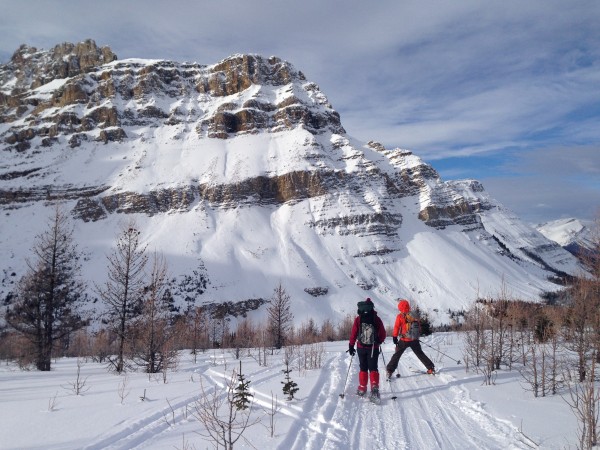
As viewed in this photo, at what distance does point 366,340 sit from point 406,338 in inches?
88.2

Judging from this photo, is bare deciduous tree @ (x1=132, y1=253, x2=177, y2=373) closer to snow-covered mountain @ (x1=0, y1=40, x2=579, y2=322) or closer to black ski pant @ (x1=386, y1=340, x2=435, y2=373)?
black ski pant @ (x1=386, y1=340, x2=435, y2=373)

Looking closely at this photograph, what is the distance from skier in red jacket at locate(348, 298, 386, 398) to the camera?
8115 millimetres

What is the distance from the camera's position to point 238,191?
10206 cm

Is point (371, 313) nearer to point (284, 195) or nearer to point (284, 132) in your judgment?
point (284, 195)

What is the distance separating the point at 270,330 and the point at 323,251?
56508mm

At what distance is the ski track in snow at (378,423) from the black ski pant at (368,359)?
2.04 feet

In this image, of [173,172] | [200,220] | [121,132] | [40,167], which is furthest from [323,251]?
[40,167]

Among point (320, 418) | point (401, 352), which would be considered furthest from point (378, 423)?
point (401, 352)

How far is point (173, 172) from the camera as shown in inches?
4168

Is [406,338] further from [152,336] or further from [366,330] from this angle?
[152,336]

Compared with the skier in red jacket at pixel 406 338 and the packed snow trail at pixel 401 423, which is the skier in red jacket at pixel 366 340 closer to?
the packed snow trail at pixel 401 423

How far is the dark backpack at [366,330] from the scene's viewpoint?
833 centimetres

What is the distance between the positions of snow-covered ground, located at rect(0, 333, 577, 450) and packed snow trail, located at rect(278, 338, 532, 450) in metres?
0.02

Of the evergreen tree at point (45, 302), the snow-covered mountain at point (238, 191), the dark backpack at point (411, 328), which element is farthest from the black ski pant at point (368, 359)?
the snow-covered mountain at point (238, 191)
